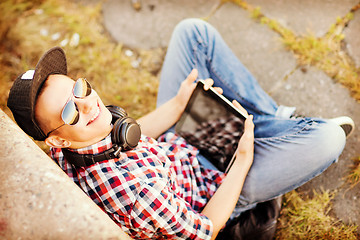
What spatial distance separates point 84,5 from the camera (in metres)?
3.22

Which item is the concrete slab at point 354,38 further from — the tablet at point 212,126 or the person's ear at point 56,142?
the person's ear at point 56,142

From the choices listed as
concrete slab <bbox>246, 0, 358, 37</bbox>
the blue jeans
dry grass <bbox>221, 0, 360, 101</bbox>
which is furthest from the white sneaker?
concrete slab <bbox>246, 0, 358, 37</bbox>

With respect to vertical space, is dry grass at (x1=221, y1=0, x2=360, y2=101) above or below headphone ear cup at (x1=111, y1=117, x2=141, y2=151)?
above

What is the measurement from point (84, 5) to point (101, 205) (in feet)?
9.11

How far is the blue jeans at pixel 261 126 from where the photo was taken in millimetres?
1653

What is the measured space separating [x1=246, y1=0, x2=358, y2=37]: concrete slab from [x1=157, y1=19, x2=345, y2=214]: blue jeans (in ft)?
3.24

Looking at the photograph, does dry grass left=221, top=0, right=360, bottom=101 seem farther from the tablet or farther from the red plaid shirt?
the red plaid shirt

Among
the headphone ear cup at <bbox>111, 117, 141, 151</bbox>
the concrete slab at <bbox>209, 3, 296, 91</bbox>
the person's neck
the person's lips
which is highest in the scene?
the concrete slab at <bbox>209, 3, 296, 91</bbox>

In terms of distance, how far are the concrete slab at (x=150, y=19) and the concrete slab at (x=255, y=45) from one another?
10.2 inches

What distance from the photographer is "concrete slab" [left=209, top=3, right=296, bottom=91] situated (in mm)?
2459

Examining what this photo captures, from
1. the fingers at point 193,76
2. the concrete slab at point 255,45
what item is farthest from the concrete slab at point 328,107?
the fingers at point 193,76

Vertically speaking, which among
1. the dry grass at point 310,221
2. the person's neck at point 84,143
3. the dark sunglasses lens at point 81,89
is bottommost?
the dry grass at point 310,221

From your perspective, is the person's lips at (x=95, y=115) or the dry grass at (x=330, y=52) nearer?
the person's lips at (x=95, y=115)

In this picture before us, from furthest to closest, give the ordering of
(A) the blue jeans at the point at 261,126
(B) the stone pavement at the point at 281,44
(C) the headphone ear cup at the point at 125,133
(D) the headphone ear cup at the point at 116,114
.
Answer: (B) the stone pavement at the point at 281,44, (A) the blue jeans at the point at 261,126, (D) the headphone ear cup at the point at 116,114, (C) the headphone ear cup at the point at 125,133
